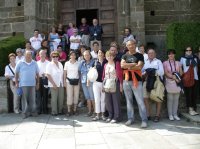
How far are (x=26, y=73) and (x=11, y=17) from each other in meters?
7.27

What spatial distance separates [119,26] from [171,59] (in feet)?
21.2

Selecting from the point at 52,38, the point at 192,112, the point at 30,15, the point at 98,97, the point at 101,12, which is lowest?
the point at 192,112

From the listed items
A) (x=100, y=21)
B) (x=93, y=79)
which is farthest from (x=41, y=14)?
(x=93, y=79)

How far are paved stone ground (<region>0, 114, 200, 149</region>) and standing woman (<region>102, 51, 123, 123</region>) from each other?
0.34 metres

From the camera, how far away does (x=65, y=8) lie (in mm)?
16312

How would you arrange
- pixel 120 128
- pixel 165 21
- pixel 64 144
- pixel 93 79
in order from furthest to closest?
1. pixel 165 21
2. pixel 93 79
3. pixel 120 128
4. pixel 64 144

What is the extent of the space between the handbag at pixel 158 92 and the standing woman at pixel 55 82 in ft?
8.43

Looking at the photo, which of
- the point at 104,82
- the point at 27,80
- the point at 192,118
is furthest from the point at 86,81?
the point at 192,118

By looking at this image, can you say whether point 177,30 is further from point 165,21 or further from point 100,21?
point 100,21

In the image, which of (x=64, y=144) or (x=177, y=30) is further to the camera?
(x=177, y=30)

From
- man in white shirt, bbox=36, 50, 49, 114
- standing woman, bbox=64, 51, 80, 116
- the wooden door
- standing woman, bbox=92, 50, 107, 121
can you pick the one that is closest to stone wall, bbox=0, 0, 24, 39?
the wooden door

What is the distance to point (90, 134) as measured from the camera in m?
7.84

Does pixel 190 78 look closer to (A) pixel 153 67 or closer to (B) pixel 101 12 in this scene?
(A) pixel 153 67

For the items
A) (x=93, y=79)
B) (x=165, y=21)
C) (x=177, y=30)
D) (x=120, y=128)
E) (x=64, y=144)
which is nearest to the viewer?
(x=64, y=144)
